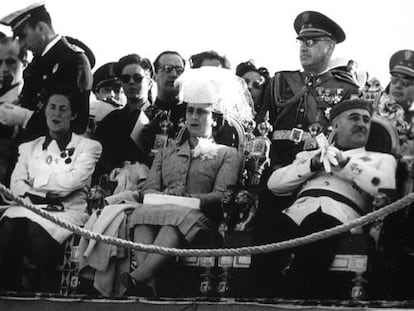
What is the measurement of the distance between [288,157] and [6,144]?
3.56 meters

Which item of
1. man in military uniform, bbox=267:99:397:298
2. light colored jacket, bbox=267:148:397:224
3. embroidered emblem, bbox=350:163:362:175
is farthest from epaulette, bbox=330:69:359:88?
embroidered emblem, bbox=350:163:362:175

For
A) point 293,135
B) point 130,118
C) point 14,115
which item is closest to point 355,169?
point 293,135

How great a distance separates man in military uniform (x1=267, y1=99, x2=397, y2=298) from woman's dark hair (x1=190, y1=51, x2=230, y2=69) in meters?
1.49

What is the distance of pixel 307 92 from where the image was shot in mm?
12031

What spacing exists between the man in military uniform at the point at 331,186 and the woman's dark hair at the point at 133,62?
216 centimetres

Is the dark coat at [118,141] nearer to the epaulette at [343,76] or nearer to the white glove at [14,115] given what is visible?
the white glove at [14,115]

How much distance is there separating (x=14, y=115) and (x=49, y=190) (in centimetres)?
106

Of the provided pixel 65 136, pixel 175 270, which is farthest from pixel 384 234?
pixel 65 136

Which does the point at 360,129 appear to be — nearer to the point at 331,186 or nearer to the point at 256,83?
the point at 331,186

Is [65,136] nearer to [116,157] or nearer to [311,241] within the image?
[116,157]

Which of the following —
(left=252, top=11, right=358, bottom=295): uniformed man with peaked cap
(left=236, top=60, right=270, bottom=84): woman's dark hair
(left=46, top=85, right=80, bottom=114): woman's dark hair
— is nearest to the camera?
(left=252, top=11, right=358, bottom=295): uniformed man with peaked cap

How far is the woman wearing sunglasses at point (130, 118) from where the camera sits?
1301 cm

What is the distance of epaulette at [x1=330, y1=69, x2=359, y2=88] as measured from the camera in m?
11.8

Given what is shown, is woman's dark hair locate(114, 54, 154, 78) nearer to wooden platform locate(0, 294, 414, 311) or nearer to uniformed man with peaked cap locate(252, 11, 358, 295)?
uniformed man with peaked cap locate(252, 11, 358, 295)
